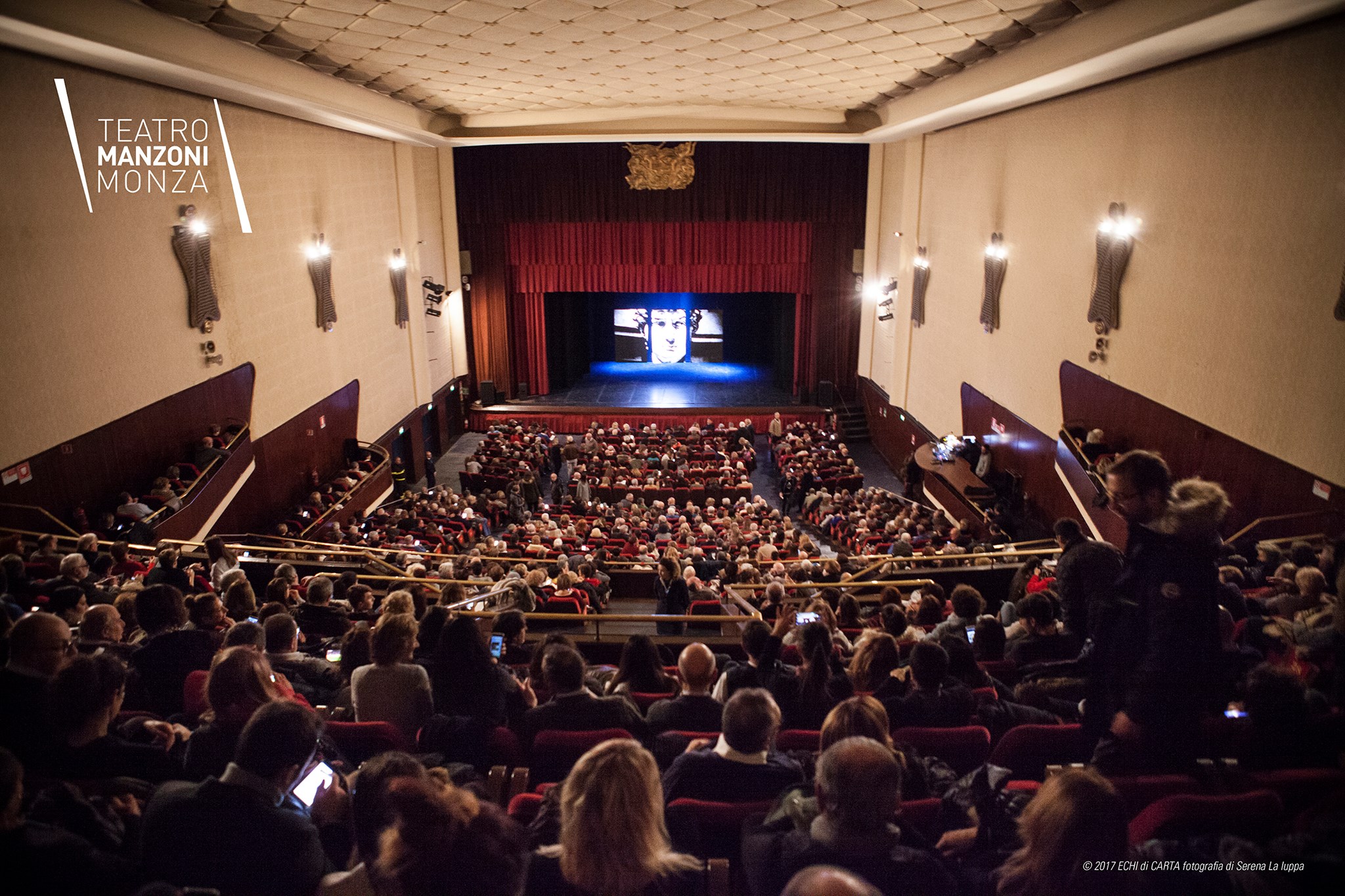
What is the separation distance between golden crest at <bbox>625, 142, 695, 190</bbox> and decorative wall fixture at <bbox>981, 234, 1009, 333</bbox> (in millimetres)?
8455

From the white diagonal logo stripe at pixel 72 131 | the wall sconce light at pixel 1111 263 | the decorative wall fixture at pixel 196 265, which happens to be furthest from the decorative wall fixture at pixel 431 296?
the wall sconce light at pixel 1111 263

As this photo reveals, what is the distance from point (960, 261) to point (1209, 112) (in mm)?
6478

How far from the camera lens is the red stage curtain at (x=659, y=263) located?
20.0 meters

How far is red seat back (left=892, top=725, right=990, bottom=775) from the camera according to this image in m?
3.24

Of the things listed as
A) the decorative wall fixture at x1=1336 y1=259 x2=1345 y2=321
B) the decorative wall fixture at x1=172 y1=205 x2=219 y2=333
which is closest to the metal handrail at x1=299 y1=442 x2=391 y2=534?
the decorative wall fixture at x1=172 y1=205 x2=219 y2=333

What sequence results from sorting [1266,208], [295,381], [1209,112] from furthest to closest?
[295,381] → [1209,112] → [1266,208]

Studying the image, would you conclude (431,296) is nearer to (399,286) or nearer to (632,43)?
(399,286)

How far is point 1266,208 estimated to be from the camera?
6676mm

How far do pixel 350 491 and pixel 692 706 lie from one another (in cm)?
1094

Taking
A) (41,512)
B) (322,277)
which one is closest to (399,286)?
(322,277)

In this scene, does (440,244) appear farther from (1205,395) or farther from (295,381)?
(1205,395)

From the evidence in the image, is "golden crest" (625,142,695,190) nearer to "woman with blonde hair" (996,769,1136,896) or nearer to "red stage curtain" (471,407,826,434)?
"red stage curtain" (471,407,826,434)

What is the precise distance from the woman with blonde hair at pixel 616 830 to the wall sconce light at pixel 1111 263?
884 centimetres

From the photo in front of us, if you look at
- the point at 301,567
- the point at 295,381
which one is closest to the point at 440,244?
the point at 295,381
